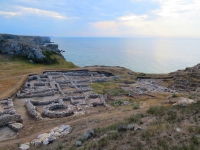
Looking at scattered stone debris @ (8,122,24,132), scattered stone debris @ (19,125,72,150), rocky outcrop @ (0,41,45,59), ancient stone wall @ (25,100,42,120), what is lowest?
scattered stone debris @ (8,122,24,132)

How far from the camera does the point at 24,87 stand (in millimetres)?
26422

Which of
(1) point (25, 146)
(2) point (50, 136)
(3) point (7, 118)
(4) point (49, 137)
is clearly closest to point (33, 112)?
(3) point (7, 118)

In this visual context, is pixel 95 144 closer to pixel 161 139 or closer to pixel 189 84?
pixel 161 139

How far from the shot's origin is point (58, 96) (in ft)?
78.6

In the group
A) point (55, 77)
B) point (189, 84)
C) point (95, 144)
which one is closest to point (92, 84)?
point (55, 77)

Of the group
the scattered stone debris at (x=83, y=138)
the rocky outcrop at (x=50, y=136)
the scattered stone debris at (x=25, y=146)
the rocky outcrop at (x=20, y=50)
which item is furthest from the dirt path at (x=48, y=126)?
the rocky outcrop at (x=20, y=50)

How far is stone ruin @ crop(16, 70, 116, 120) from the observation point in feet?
60.7

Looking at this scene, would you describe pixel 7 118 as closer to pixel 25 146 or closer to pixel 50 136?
→ pixel 25 146

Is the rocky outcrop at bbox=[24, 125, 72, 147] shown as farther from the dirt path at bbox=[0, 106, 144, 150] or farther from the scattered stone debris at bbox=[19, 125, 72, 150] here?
the dirt path at bbox=[0, 106, 144, 150]

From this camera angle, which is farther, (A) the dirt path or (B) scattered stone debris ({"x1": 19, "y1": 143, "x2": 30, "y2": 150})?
(A) the dirt path

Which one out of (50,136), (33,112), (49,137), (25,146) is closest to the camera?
(25,146)

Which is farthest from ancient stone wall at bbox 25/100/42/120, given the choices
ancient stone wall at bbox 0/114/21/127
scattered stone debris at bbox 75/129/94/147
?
scattered stone debris at bbox 75/129/94/147

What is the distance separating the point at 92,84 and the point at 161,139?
2282 centimetres

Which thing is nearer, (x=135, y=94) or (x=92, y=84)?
(x=135, y=94)
